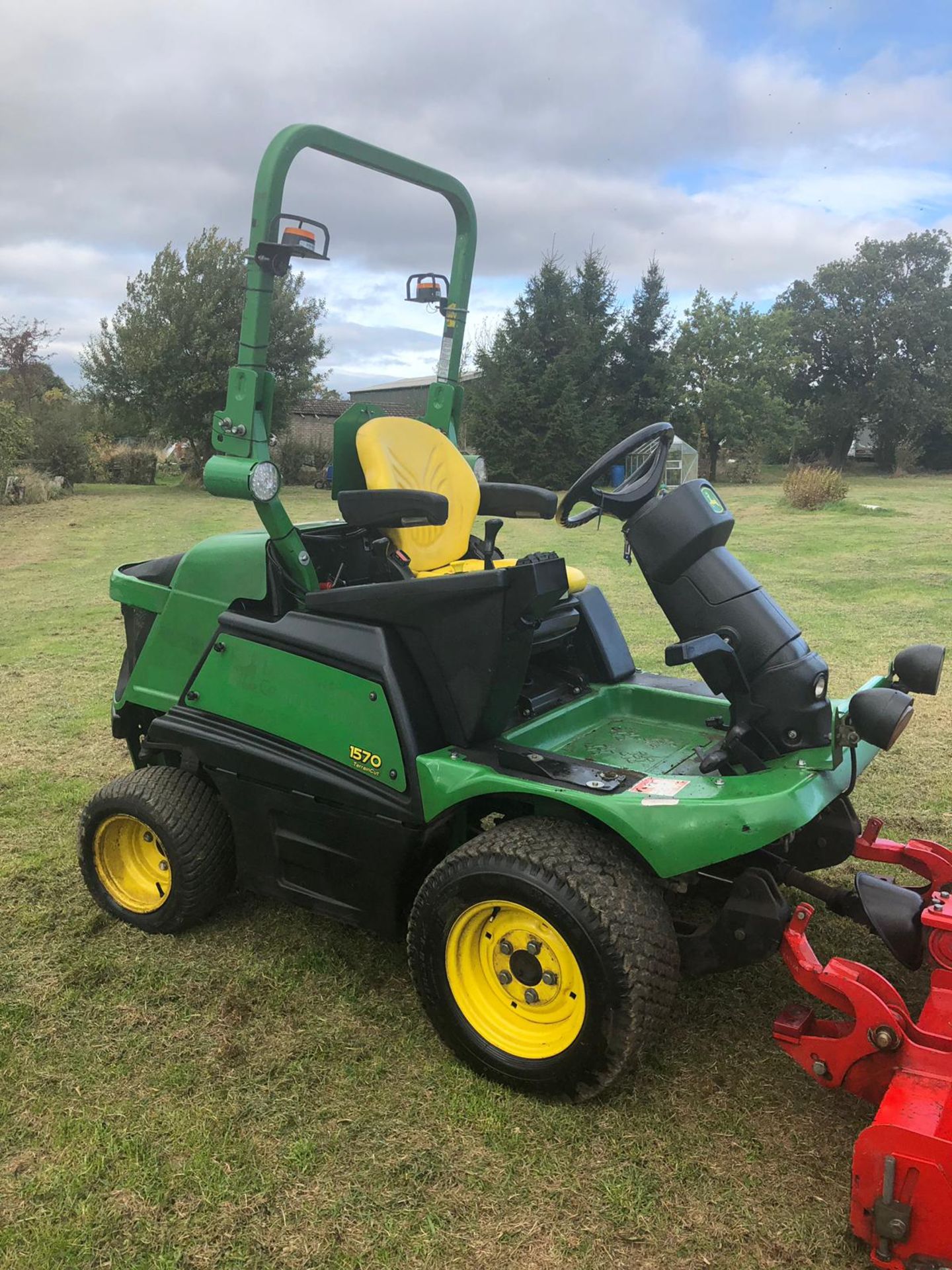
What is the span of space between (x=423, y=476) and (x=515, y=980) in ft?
5.87

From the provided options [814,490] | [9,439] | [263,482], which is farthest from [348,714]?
[9,439]

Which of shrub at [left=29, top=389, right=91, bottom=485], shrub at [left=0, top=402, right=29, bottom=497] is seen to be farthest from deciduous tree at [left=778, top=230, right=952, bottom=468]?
shrub at [left=0, top=402, right=29, bottom=497]

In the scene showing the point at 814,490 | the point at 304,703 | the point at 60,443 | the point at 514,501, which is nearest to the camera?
the point at 304,703

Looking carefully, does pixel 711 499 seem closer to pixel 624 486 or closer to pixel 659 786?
pixel 624 486

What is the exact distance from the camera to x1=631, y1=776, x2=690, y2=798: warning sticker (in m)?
2.48

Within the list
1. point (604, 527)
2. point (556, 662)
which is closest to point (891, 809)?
point (556, 662)

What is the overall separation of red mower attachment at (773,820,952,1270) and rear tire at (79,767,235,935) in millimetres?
1870

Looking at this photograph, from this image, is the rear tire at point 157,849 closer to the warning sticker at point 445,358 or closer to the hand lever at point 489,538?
the hand lever at point 489,538

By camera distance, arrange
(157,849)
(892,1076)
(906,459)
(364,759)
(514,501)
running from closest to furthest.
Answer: (892,1076) < (364,759) < (157,849) < (514,501) < (906,459)

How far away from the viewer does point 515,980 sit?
8.44 ft

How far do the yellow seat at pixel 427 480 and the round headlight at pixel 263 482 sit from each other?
1.34 feet

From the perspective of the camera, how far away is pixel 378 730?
2.78 metres

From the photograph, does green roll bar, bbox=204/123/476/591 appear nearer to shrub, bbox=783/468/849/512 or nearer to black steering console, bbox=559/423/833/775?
black steering console, bbox=559/423/833/775

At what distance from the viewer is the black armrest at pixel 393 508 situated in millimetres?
2852
